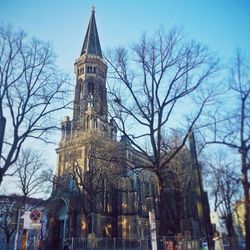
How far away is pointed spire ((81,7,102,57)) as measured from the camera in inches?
2247

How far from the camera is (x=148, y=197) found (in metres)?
46.8

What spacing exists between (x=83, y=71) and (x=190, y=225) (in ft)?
115

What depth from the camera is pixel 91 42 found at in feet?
191

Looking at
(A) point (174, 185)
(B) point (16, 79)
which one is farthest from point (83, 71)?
(B) point (16, 79)

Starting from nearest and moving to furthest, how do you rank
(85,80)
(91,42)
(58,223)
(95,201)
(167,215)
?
(167,215) → (95,201) → (58,223) → (85,80) → (91,42)

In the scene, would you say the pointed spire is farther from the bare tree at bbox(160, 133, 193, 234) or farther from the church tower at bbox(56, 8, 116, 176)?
the bare tree at bbox(160, 133, 193, 234)

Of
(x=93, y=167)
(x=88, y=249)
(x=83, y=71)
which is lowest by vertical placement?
(x=88, y=249)

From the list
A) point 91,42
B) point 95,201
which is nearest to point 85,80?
point 91,42

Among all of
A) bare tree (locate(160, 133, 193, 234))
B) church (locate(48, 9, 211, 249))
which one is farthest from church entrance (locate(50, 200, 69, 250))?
bare tree (locate(160, 133, 193, 234))

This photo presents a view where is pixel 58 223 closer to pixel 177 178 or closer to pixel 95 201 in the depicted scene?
pixel 95 201

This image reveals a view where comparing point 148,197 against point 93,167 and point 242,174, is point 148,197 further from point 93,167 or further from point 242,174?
point 242,174

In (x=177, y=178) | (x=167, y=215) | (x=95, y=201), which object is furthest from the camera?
(x=95, y=201)

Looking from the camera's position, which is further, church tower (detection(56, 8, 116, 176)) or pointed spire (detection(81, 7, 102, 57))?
pointed spire (detection(81, 7, 102, 57))

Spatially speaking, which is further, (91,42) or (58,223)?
(91,42)
